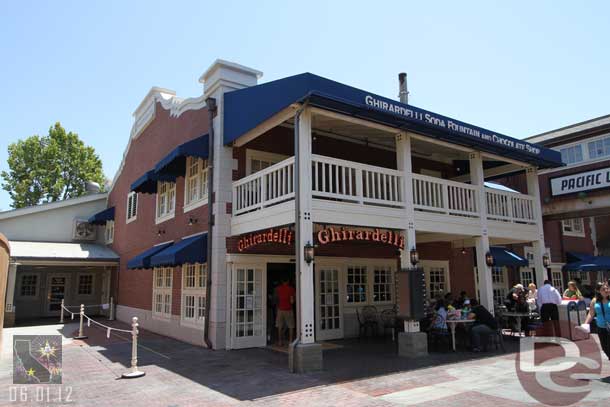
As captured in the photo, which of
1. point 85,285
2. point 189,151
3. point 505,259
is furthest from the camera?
point 85,285

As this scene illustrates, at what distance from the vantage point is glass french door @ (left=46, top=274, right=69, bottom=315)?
2273cm

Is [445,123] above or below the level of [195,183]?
above

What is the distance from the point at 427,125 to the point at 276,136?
4217 mm

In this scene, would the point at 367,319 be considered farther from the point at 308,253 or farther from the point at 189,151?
the point at 189,151

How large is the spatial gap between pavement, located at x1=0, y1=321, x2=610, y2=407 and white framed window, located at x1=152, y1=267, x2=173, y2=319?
3.77 metres

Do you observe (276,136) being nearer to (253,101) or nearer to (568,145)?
(253,101)

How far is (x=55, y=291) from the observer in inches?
904

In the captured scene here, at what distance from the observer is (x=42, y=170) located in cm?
3472

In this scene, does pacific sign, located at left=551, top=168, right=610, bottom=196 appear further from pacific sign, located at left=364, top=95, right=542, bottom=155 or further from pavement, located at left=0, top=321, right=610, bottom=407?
pavement, located at left=0, top=321, right=610, bottom=407

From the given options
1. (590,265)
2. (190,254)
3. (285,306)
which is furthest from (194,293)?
(590,265)

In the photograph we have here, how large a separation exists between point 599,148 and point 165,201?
1704cm

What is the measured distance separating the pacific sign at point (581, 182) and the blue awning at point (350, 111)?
4.93 meters

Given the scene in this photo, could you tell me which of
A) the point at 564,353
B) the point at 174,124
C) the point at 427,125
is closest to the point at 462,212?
the point at 427,125

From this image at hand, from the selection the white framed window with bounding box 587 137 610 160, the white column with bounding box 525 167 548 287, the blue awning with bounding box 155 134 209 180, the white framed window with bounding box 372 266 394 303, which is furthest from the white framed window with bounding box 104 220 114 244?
the white framed window with bounding box 587 137 610 160
